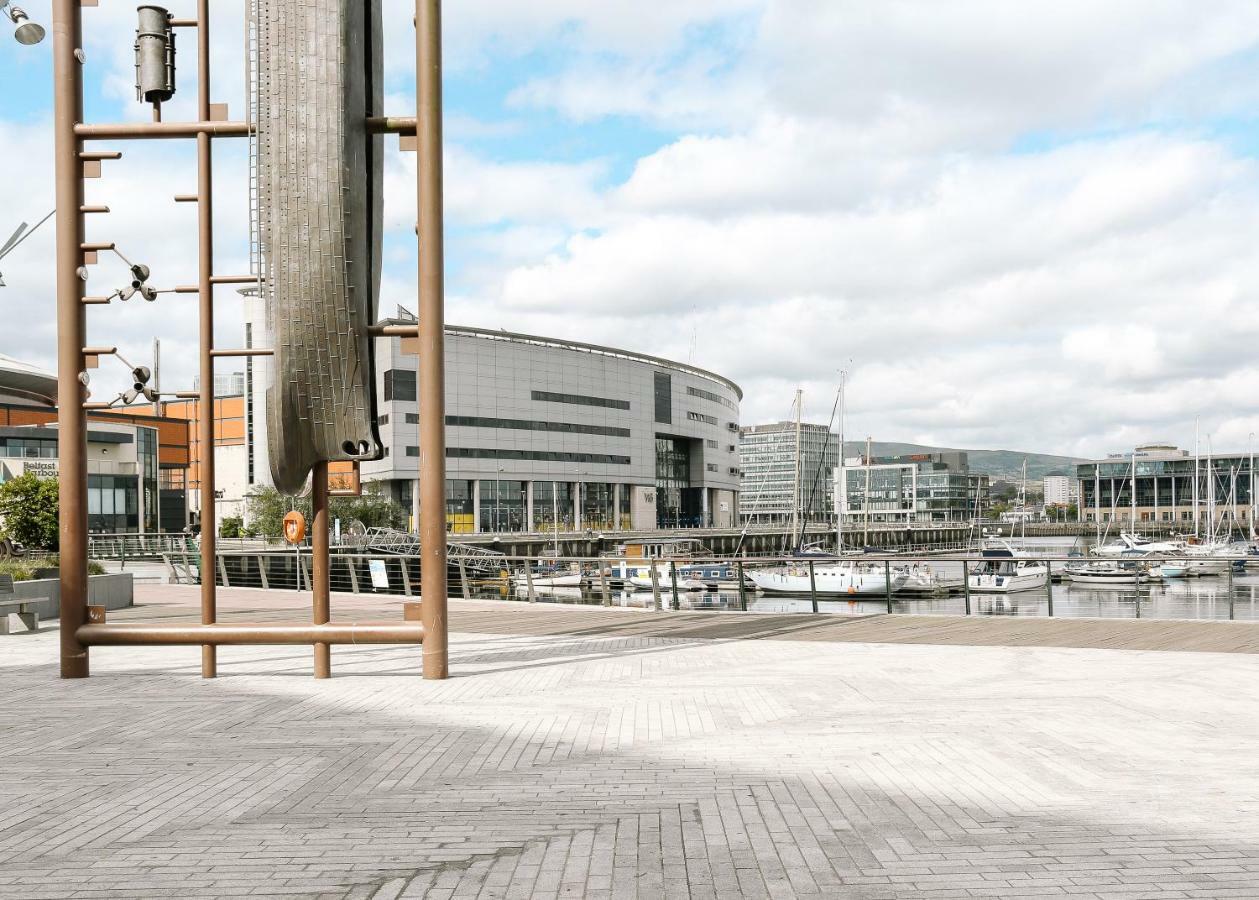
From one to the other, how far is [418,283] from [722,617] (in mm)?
9139

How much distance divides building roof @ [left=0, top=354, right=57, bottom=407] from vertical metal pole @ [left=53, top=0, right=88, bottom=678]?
10.4 feet

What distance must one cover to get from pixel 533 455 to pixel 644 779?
9452 centimetres

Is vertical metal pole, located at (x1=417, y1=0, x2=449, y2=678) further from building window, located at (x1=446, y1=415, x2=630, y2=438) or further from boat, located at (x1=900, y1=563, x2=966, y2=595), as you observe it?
building window, located at (x1=446, y1=415, x2=630, y2=438)

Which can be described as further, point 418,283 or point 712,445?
point 712,445

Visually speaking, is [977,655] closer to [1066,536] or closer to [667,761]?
[667,761]

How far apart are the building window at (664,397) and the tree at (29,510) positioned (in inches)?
3107

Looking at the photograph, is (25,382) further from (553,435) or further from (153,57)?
(553,435)

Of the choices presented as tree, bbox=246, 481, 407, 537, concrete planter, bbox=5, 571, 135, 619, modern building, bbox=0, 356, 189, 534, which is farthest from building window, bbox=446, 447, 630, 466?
concrete planter, bbox=5, 571, 135, 619

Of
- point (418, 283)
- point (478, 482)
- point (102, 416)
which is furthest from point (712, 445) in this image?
point (418, 283)

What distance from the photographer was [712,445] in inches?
4958

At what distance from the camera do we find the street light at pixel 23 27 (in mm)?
11805

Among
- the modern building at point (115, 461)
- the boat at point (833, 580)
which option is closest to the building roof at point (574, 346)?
the modern building at point (115, 461)

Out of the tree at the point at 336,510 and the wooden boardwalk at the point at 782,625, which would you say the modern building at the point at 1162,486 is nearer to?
the tree at the point at 336,510

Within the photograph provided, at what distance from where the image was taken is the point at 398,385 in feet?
295
